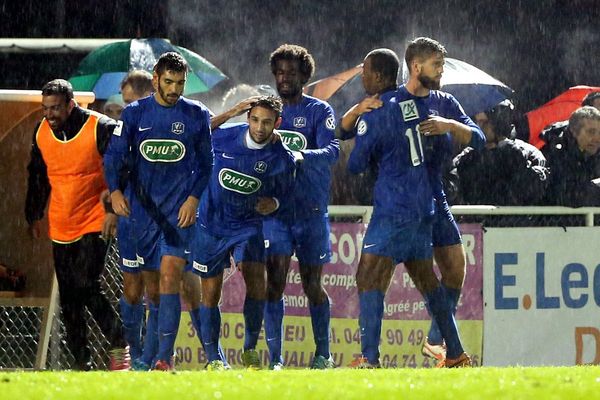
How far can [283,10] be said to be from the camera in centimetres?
1864

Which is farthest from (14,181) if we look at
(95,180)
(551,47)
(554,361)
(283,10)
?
(551,47)

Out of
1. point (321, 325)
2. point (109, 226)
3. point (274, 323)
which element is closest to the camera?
point (109, 226)

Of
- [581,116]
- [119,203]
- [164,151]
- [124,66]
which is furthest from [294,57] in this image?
[124,66]

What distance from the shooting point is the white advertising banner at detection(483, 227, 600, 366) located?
1343 centimetres

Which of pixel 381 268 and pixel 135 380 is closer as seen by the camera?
pixel 135 380

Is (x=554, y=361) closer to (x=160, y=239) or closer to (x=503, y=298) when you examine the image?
(x=503, y=298)

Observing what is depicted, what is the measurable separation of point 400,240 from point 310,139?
4.13ft

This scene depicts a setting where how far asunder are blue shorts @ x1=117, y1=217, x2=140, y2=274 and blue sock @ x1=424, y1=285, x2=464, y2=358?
6.59ft

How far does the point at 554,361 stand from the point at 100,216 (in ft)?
13.3

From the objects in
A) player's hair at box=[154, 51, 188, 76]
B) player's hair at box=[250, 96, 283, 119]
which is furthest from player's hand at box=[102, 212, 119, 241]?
player's hair at box=[250, 96, 283, 119]

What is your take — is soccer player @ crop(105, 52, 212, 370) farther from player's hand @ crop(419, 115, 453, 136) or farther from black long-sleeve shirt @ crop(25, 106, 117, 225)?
player's hand @ crop(419, 115, 453, 136)

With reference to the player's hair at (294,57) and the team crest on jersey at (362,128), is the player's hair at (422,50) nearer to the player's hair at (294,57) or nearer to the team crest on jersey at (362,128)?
the team crest on jersey at (362,128)

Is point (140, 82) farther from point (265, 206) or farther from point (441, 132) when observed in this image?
point (441, 132)

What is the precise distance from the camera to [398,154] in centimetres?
1112
